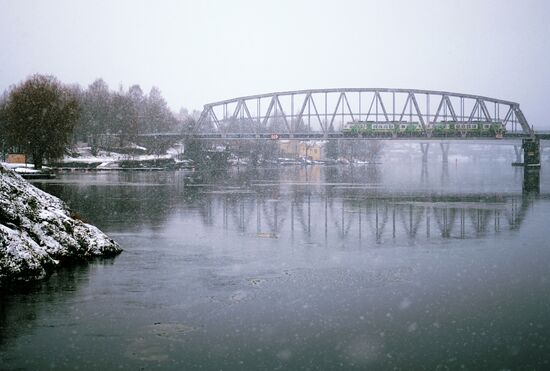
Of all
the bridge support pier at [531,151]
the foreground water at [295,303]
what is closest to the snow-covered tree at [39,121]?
the foreground water at [295,303]

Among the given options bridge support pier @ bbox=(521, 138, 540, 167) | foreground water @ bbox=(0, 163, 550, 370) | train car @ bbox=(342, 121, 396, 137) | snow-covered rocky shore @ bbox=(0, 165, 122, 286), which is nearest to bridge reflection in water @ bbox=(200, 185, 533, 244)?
foreground water @ bbox=(0, 163, 550, 370)

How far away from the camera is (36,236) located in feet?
44.8

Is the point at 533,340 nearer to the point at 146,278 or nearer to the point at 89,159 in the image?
the point at 146,278

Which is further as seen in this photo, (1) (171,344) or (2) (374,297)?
(2) (374,297)

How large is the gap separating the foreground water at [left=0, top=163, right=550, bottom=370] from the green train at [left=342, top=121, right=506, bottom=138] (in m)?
95.9

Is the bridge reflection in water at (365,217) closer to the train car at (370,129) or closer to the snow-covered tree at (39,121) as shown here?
the snow-covered tree at (39,121)

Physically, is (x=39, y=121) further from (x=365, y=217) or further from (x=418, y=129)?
(x=418, y=129)

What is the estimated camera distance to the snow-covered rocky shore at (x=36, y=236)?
1202cm

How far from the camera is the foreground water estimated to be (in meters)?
7.82

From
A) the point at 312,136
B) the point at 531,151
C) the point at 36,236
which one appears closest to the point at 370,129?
the point at 312,136

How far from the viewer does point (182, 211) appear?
26656 mm

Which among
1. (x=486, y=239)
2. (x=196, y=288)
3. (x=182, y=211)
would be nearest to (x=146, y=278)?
(x=196, y=288)

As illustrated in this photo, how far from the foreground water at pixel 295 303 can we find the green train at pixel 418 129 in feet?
315

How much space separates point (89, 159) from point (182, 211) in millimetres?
78578
